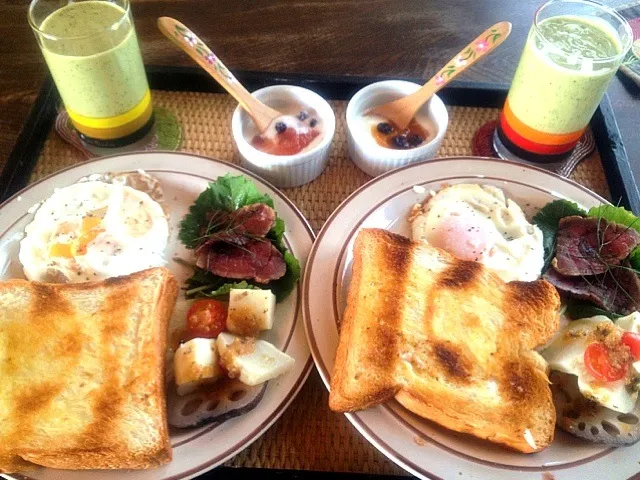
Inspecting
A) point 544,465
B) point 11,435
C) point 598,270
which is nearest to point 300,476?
point 544,465

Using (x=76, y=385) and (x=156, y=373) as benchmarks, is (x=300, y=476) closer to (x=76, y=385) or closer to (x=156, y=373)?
(x=156, y=373)

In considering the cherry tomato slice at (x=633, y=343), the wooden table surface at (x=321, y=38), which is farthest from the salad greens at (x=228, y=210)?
the cherry tomato slice at (x=633, y=343)

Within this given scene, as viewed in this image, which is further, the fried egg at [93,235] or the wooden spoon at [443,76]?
the wooden spoon at [443,76]

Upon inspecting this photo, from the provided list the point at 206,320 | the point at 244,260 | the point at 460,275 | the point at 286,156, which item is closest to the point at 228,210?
the point at 244,260

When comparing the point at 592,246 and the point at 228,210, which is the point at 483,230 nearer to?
the point at 592,246

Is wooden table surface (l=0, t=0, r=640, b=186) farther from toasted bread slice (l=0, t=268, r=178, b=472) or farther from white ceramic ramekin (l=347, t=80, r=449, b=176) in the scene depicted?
toasted bread slice (l=0, t=268, r=178, b=472)

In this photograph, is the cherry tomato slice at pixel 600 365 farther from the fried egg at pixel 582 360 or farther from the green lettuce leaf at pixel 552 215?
the green lettuce leaf at pixel 552 215
